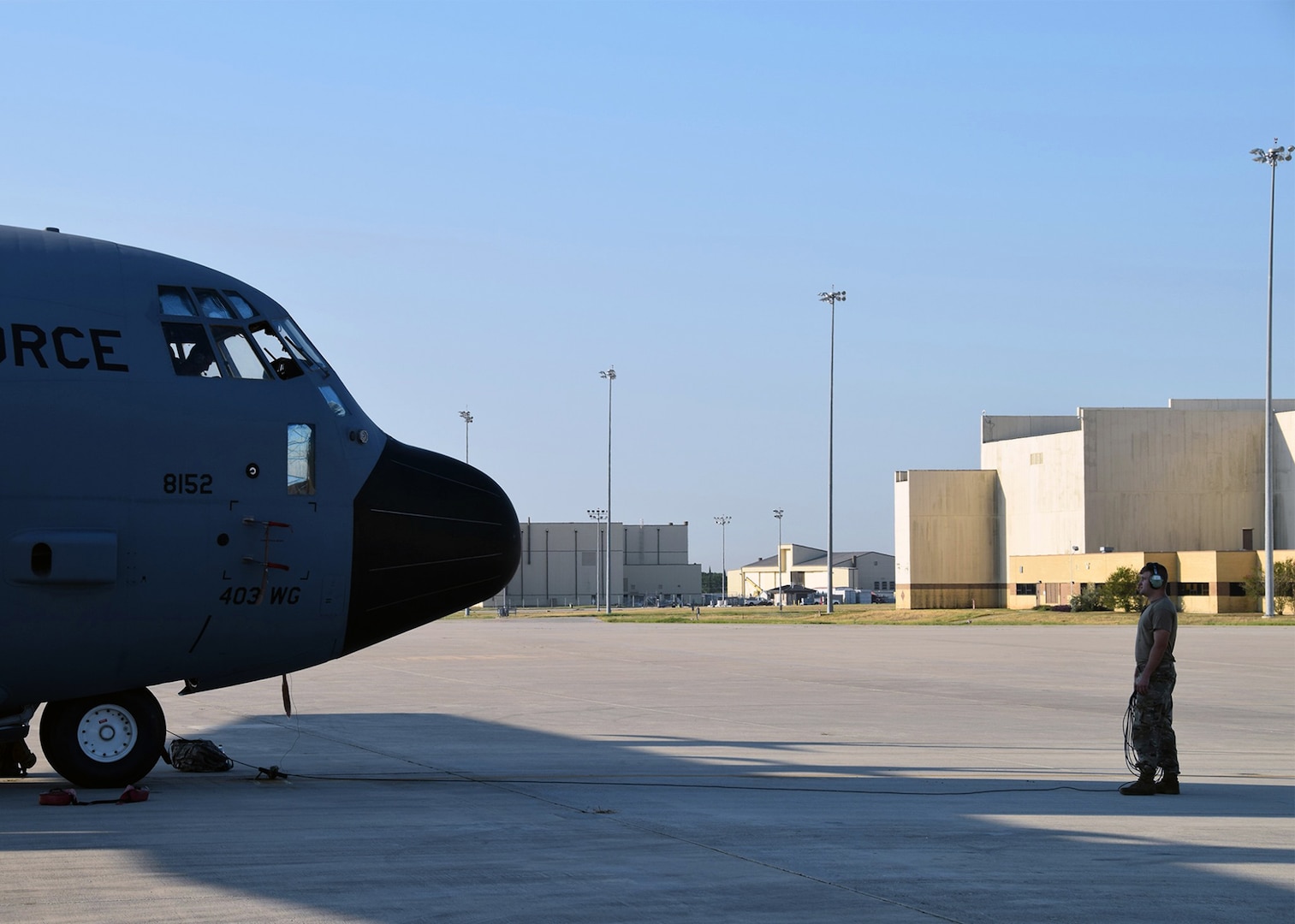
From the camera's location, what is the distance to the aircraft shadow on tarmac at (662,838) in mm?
9641

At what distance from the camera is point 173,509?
14477 millimetres

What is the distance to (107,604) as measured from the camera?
14133mm

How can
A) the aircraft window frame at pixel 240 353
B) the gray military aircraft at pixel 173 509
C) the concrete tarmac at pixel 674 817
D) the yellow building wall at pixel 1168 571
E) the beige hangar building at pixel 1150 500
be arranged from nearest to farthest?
the concrete tarmac at pixel 674 817, the gray military aircraft at pixel 173 509, the aircraft window frame at pixel 240 353, the yellow building wall at pixel 1168 571, the beige hangar building at pixel 1150 500

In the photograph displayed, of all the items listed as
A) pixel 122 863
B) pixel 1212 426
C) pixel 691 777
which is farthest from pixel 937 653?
pixel 1212 426

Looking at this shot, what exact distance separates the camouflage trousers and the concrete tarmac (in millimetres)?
463

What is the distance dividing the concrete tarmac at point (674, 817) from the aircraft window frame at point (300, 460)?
3201mm

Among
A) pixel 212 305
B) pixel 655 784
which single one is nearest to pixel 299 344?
pixel 212 305

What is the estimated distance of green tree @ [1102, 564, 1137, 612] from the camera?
89.1 m

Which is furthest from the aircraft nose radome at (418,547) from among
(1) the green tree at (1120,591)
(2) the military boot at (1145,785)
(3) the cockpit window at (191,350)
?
(1) the green tree at (1120,591)

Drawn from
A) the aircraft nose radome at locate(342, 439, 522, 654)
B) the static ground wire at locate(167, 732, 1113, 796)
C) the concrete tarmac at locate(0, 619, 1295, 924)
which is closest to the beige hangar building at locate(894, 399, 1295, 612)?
the concrete tarmac at locate(0, 619, 1295, 924)

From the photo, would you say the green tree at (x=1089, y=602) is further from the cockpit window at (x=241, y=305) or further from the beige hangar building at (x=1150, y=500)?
the cockpit window at (x=241, y=305)

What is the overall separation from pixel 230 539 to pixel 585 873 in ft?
20.3

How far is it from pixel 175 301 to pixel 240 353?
854 mm

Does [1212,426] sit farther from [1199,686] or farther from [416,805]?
[416,805]
